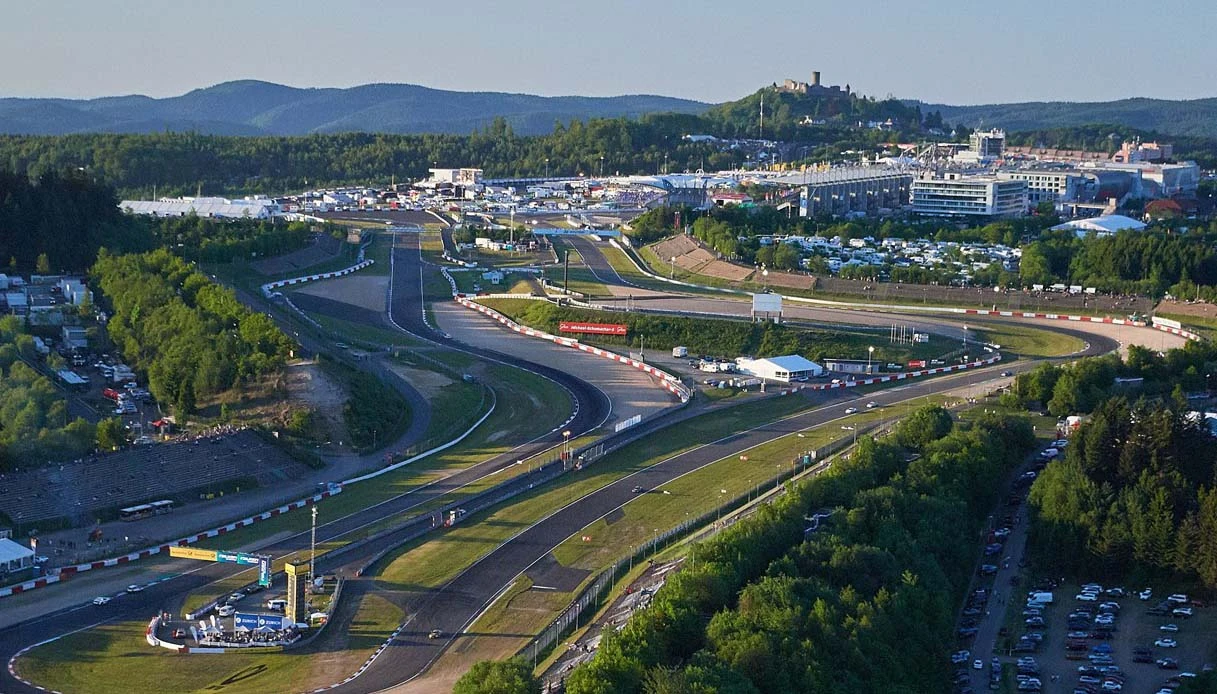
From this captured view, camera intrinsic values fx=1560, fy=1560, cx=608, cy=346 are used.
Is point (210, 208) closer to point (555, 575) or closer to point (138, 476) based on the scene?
point (138, 476)

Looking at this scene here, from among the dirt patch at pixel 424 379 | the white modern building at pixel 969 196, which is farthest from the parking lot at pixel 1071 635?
the white modern building at pixel 969 196

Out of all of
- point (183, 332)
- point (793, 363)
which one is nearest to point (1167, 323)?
point (793, 363)

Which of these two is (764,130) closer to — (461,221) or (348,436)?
(461,221)

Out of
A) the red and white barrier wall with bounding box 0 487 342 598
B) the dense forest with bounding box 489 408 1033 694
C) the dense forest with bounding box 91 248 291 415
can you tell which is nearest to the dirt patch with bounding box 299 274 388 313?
the dense forest with bounding box 91 248 291 415

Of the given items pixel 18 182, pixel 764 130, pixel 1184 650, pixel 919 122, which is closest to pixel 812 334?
pixel 1184 650

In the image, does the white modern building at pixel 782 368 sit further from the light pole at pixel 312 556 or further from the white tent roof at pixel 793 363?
the light pole at pixel 312 556

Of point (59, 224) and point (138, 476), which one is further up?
point (59, 224)
